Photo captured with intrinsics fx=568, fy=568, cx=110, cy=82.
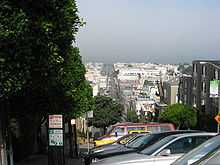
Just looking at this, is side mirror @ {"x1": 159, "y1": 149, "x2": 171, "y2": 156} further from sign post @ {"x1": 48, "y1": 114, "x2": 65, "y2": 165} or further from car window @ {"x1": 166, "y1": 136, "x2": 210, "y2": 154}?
sign post @ {"x1": 48, "y1": 114, "x2": 65, "y2": 165}

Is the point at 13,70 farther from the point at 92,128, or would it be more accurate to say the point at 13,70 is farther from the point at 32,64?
the point at 92,128

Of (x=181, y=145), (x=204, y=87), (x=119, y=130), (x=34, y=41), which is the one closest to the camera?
(x=181, y=145)

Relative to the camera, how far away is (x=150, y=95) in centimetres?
16262

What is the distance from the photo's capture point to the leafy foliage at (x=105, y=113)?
282 ft

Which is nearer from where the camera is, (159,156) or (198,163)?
(198,163)

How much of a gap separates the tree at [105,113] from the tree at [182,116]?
12184 mm

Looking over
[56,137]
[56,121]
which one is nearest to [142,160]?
[56,121]

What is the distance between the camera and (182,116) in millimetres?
73875

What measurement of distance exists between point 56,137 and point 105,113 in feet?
236

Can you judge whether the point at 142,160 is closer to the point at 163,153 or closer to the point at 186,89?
the point at 163,153

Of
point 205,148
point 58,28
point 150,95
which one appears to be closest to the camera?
point 205,148

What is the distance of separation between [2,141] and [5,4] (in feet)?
15.4

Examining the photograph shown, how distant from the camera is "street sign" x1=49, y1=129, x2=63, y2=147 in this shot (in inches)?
576

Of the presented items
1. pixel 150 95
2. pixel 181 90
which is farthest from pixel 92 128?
pixel 150 95
